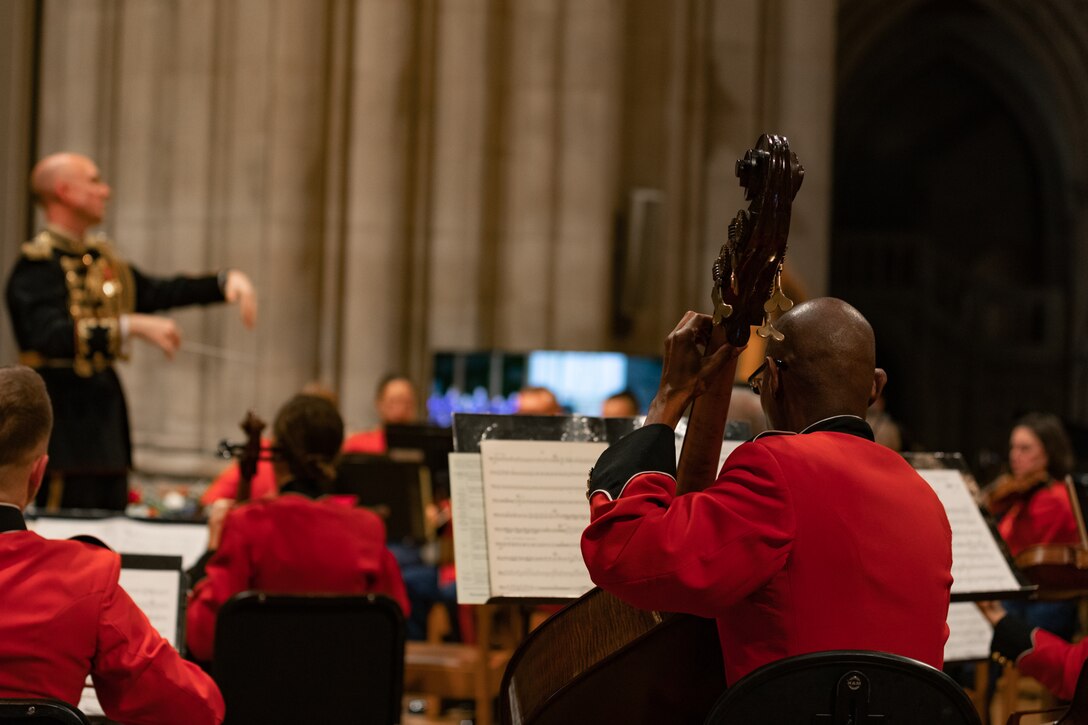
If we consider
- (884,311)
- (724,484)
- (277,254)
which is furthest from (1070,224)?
(724,484)

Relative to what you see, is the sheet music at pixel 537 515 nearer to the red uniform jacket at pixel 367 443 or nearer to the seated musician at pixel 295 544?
the seated musician at pixel 295 544

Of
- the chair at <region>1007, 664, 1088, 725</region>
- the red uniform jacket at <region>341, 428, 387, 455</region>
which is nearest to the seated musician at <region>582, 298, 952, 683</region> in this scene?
the chair at <region>1007, 664, 1088, 725</region>

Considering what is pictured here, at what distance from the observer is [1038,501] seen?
5.85 m

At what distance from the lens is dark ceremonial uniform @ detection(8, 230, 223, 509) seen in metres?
5.11

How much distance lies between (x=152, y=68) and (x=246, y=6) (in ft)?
2.85

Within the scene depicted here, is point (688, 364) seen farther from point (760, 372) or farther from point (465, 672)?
point (465, 672)

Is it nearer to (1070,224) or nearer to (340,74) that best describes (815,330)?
(340,74)

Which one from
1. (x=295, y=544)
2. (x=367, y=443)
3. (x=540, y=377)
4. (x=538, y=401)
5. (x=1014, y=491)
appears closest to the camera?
(x=295, y=544)

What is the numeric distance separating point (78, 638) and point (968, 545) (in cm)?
235

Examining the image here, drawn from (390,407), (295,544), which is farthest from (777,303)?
(390,407)

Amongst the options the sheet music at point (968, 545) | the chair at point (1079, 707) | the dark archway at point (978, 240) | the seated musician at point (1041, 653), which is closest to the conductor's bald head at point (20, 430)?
the chair at point (1079, 707)

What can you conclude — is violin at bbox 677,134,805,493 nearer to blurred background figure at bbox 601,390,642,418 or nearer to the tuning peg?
the tuning peg

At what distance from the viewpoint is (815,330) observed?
235cm

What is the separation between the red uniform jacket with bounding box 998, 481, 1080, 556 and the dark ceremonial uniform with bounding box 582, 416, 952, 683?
368 cm
